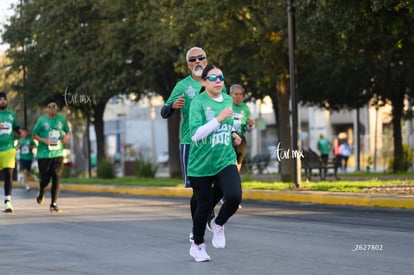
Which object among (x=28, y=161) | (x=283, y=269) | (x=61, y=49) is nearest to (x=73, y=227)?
(x=283, y=269)

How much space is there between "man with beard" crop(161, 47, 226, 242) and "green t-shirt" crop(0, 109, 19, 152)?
6.35 metres

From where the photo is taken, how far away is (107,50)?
31.9 m

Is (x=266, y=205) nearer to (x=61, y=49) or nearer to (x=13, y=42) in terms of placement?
(x=61, y=49)

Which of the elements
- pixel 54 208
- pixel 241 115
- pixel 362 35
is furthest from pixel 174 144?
pixel 241 115

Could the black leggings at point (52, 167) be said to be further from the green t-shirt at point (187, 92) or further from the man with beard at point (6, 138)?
the green t-shirt at point (187, 92)

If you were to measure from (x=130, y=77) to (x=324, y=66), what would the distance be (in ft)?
21.2

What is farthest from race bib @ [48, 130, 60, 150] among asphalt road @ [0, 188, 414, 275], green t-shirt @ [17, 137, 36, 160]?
green t-shirt @ [17, 137, 36, 160]

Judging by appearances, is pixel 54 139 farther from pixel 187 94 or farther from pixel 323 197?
pixel 187 94

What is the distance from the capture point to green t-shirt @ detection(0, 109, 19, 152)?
15.8 meters

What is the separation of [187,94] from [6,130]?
21.4 ft

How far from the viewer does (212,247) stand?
1008 centimetres

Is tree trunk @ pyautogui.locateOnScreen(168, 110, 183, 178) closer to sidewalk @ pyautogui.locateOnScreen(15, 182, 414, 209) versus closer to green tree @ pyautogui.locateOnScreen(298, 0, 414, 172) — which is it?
green tree @ pyautogui.locateOnScreen(298, 0, 414, 172)

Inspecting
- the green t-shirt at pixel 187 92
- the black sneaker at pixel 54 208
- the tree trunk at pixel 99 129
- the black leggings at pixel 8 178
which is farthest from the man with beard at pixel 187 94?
the tree trunk at pixel 99 129

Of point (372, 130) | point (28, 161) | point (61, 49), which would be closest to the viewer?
point (28, 161)
